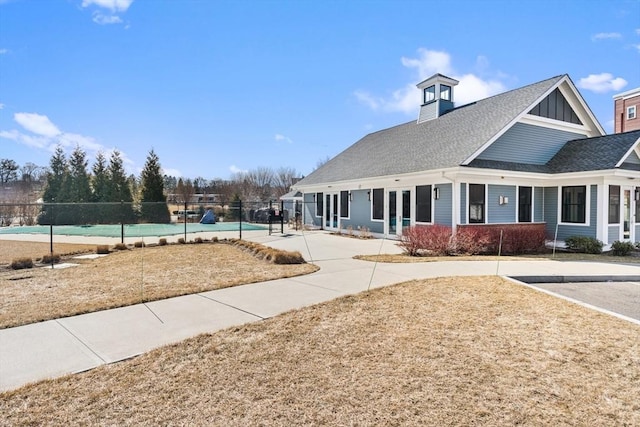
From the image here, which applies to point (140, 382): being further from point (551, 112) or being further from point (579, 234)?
point (551, 112)

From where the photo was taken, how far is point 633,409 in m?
2.78

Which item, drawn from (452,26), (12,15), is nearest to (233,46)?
(12,15)

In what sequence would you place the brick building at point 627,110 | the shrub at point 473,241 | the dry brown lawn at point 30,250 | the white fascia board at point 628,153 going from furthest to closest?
the brick building at point 627,110 < the white fascia board at point 628,153 < the shrub at point 473,241 < the dry brown lawn at point 30,250

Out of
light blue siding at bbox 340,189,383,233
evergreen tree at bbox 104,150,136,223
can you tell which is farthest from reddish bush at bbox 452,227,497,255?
evergreen tree at bbox 104,150,136,223

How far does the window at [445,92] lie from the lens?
752 inches

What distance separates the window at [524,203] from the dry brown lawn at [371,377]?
33.6ft

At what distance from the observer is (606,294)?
262 inches

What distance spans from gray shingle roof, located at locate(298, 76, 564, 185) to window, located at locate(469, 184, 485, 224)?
4.38ft

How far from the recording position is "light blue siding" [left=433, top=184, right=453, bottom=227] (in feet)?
42.4

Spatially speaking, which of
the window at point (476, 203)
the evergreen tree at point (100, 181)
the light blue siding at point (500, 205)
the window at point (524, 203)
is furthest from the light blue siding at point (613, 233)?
the evergreen tree at point (100, 181)

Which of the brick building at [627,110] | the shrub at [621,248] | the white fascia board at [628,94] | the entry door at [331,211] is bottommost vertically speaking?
the shrub at [621,248]

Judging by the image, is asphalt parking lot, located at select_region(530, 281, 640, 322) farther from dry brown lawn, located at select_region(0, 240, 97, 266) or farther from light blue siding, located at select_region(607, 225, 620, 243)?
dry brown lawn, located at select_region(0, 240, 97, 266)

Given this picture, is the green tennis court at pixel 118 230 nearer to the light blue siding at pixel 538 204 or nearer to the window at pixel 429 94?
the window at pixel 429 94

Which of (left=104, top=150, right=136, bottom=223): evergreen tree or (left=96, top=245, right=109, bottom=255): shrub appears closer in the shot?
(left=96, top=245, right=109, bottom=255): shrub
